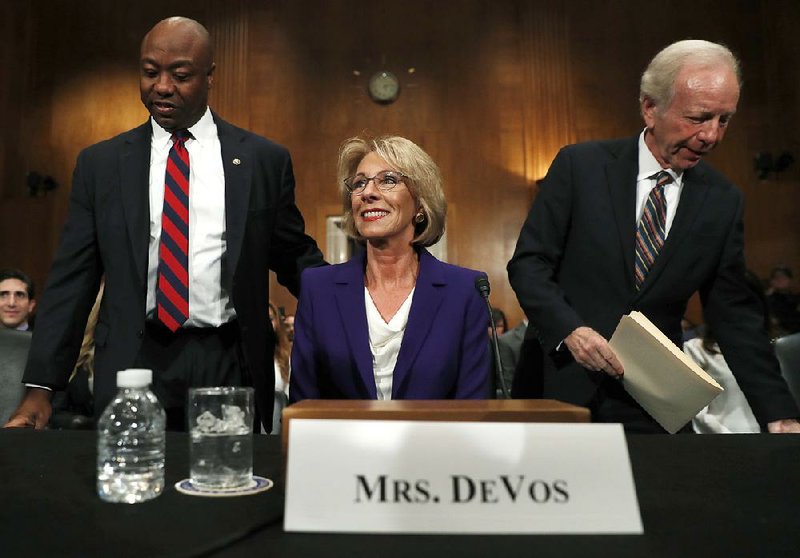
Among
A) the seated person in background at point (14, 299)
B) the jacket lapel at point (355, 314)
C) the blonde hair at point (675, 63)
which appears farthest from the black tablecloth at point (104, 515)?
the seated person in background at point (14, 299)

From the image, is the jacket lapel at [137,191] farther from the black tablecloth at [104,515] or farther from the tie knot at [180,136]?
the black tablecloth at [104,515]

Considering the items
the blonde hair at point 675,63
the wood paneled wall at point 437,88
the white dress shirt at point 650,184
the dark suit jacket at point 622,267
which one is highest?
the wood paneled wall at point 437,88

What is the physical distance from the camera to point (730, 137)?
8453 mm

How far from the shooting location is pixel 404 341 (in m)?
1.85

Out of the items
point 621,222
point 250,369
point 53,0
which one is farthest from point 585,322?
point 53,0

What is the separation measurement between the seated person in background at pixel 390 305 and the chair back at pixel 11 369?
0.96 m

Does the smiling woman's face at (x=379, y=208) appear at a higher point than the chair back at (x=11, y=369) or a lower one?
higher

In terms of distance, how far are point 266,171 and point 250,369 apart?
0.58 m

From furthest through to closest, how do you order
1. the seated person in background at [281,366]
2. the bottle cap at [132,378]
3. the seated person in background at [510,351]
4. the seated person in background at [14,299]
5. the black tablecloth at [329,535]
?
the seated person in background at [14,299] < the seated person in background at [510,351] < the seated person in background at [281,366] < the bottle cap at [132,378] < the black tablecloth at [329,535]

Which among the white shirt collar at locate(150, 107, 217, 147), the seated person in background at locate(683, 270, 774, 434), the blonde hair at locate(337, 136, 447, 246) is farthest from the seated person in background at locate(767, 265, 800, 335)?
the white shirt collar at locate(150, 107, 217, 147)

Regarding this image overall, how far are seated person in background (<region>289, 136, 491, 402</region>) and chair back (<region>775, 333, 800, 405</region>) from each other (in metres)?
1.04

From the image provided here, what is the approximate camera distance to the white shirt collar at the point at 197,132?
2.12m

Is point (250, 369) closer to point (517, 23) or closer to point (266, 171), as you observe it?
point (266, 171)

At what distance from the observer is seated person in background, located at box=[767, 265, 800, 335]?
6.50 meters
